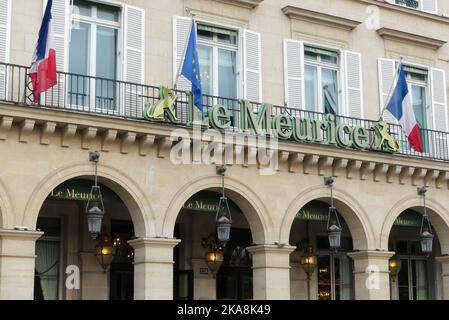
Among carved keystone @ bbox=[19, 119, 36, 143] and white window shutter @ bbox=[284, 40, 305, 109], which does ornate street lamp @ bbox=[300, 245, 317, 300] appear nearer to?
white window shutter @ bbox=[284, 40, 305, 109]

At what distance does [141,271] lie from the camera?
16719 mm

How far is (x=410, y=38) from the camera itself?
73.2 ft

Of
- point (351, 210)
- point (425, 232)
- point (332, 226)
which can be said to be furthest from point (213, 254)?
point (425, 232)

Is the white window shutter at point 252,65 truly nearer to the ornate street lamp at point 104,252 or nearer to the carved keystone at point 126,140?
the carved keystone at point 126,140

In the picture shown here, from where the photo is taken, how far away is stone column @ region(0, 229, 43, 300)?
1509cm

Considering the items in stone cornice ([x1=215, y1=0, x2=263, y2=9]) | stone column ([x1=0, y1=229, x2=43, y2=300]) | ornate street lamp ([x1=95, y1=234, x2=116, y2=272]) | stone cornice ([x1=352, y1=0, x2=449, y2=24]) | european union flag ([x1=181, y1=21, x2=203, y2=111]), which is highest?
stone cornice ([x1=352, y1=0, x2=449, y2=24])

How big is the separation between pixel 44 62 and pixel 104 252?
196 inches

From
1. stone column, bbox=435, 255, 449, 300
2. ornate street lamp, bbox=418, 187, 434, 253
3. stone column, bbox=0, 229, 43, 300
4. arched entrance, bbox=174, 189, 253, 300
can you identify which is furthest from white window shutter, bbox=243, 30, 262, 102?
stone column, bbox=435, 255, 449, 300

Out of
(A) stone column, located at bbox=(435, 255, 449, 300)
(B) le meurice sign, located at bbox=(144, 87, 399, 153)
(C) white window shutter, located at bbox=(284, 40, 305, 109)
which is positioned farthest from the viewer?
(A) stone column, located at bbox=(435, 255, 449, 300)

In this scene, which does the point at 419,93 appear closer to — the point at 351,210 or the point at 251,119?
the point at 351,210

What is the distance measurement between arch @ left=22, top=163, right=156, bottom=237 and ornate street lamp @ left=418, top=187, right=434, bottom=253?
688 centimetres

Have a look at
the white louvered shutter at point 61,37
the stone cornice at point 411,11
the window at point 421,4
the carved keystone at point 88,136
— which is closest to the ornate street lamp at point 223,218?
the carved keystone at point 88,136

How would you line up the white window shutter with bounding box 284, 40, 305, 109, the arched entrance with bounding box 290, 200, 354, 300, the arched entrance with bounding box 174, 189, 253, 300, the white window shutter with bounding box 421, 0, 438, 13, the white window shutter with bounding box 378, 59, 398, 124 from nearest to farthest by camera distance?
the white window shutter with bounding box 284, 40, 305, 109 → the arched entrance with bounding box 174, 189, 253, 300 → the white window shutter with bounding box 378, 59, 398, 124 → the arched entrance with bounding box 290, 200, 354, 300 → the white window shutter with bounding box 421, 0, 438, 13
